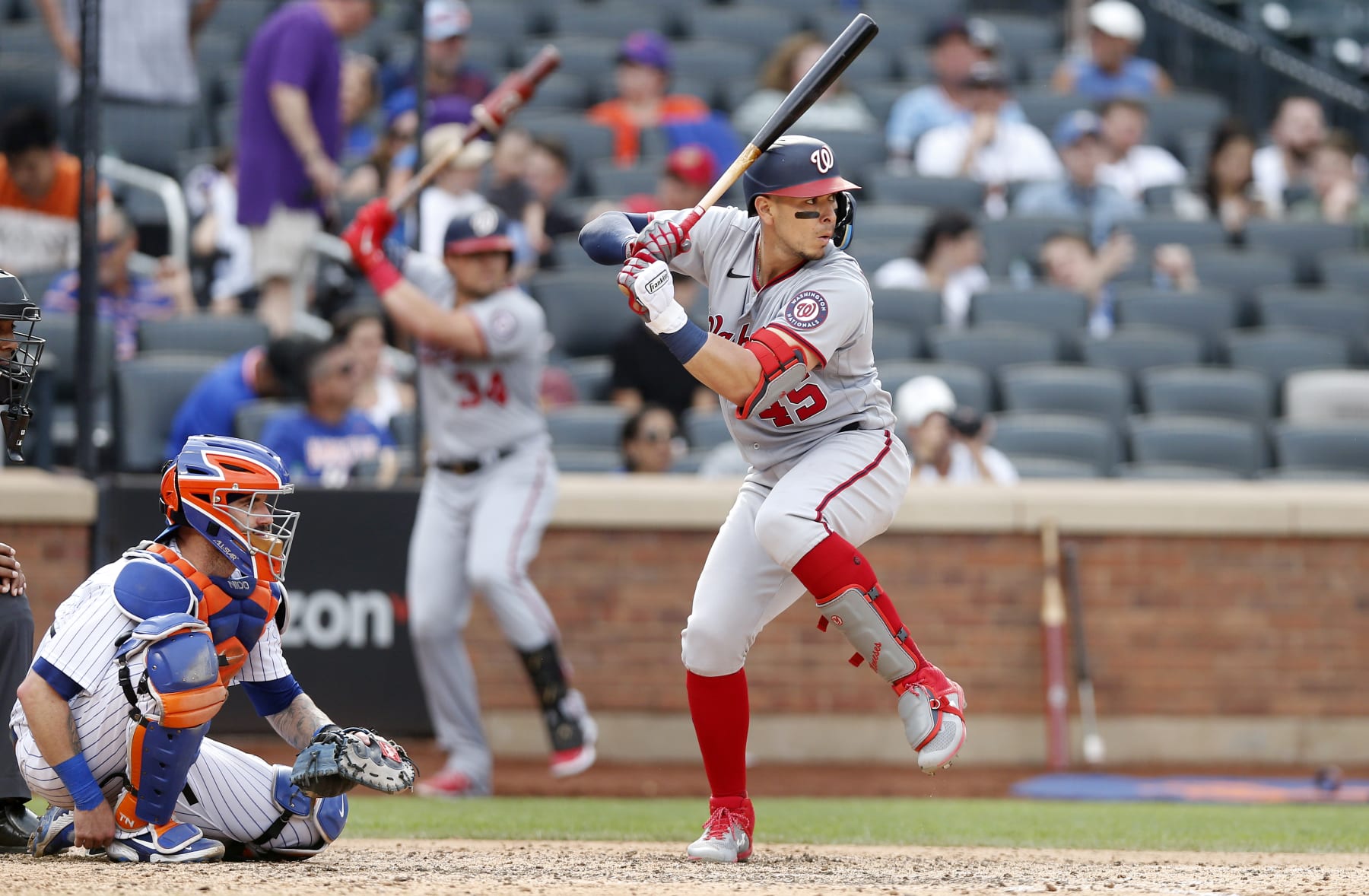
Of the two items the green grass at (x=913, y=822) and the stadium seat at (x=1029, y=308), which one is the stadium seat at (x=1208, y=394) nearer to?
the stadium seat at (x=1029, y=308)

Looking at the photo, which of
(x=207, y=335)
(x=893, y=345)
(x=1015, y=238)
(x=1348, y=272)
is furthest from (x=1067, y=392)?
(x=207, y=335)

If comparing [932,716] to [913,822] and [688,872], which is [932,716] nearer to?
[688,872]

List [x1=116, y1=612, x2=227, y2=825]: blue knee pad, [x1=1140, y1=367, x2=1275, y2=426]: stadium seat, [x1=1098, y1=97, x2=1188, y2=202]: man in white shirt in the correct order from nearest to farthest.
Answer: [x1=116, y1=612, x2=227, y2=825]: blue knee pad, [x1=1140, y1=367, x2=1275, y2=426]: stadium seat, [x1=1098, y1=97, x2=1188, y2=202]: man in white shirt

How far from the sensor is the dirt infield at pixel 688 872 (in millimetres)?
3611

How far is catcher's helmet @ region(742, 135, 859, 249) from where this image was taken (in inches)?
170

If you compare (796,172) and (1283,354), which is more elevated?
(1283,354)

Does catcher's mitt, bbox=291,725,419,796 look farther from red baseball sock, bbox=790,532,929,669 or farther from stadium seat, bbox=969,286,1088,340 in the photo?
stadium seat, bbox=969,286,1088,340

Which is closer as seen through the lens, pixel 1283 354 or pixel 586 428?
pixel 586 428

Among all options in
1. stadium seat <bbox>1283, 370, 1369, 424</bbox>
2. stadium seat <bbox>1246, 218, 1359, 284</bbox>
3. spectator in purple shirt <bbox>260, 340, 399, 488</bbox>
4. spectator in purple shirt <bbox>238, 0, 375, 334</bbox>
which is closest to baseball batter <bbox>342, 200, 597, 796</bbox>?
spectator in purple shirt <bbox>260, 340, 399, 488</bbox>

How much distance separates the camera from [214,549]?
4.00m

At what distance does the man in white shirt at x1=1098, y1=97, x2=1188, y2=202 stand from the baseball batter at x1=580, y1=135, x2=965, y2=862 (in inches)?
250

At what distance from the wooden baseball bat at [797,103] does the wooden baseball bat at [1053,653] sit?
336 cm

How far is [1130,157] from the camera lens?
425 inches

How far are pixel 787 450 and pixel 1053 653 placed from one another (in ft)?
10.7
